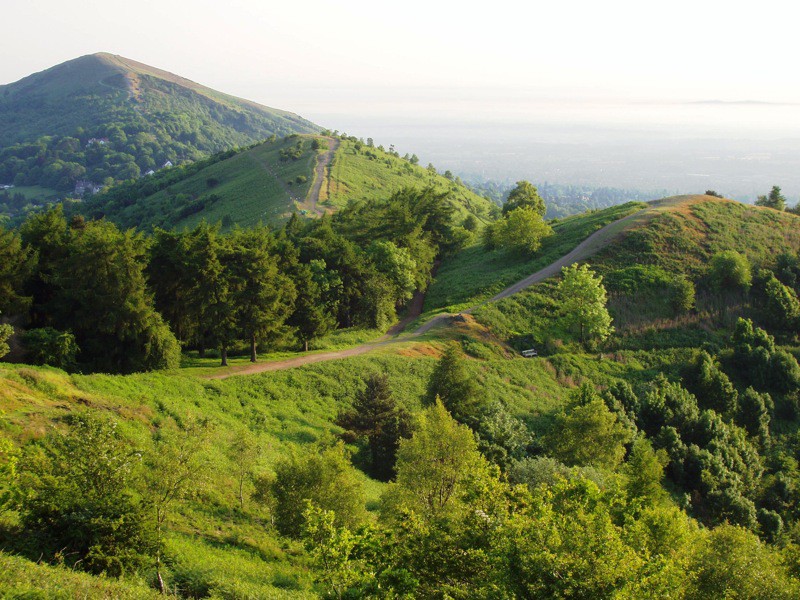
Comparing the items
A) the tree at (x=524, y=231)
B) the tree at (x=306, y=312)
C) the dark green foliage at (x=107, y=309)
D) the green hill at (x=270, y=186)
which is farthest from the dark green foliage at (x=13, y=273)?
the green hill at (x=270, y=186)

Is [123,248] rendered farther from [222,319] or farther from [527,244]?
[527,244]

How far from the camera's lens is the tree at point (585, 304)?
169ft

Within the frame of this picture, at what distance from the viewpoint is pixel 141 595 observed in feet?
41.2

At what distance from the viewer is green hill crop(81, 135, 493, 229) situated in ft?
389

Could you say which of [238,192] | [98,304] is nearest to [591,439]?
[98,304]

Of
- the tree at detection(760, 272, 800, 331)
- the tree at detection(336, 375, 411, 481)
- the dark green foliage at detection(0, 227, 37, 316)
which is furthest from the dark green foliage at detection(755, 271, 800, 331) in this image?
the dark green foliage at detection(0, 227, 37, 316)

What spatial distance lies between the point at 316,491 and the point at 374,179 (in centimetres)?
12855

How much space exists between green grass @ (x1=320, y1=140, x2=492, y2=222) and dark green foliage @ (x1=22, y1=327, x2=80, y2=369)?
85.3 meters

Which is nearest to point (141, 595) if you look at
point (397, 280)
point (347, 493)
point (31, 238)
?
point (347, 493)

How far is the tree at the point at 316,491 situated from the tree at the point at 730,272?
5810 centimetres

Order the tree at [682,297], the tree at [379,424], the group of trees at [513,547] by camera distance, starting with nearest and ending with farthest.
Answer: the group of trees at [513,547], the tree at [379,424], the tree at [682,297]

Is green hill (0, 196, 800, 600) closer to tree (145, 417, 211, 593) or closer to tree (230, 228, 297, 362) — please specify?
tree (145, 417, 211, 593)

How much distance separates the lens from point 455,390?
33844mm

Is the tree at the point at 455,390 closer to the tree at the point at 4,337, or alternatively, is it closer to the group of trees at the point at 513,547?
the group of trees at the point at 513,547
